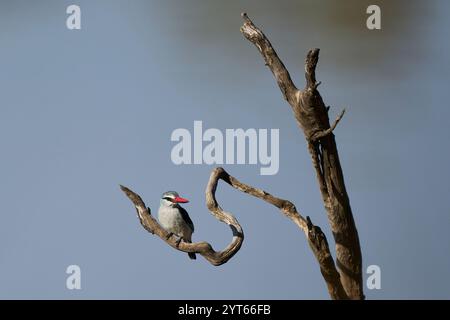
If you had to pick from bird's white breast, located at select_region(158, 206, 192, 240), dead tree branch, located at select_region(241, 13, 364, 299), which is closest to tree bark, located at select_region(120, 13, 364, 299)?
dead tree branch, located at select_region(241, 13, 364, 299)

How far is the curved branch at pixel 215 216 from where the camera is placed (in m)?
7.21

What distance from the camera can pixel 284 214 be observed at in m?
7.51

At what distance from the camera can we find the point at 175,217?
28.7 ft

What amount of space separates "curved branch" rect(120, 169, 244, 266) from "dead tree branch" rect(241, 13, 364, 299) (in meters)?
0.76

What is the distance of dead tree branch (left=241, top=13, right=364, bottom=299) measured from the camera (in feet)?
23.1

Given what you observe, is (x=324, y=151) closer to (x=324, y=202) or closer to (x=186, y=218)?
(x=324, y=202)

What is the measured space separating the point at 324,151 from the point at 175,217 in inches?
81.6

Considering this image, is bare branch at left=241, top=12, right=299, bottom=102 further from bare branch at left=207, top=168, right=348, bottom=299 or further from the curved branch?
the curved branch

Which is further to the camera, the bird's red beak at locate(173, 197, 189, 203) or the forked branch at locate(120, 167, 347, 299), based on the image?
the bird's red beak at locate(173, 197, 189, 203)

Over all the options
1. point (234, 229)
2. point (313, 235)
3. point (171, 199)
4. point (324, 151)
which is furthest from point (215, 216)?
point (171, 199)
